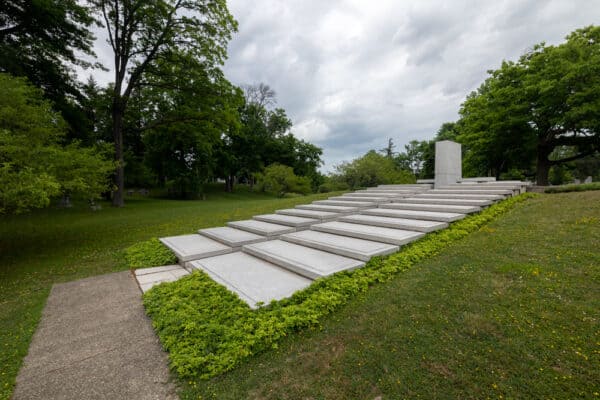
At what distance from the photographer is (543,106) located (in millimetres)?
15227

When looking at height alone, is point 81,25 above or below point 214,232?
above

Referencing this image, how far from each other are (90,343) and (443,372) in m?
3.68

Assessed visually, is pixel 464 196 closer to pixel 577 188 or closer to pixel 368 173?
pixel 577 188

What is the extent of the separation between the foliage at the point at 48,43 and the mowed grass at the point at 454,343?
45.6 ft

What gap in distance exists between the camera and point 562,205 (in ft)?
22.0

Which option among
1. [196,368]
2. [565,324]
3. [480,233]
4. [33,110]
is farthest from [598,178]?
[33,110]

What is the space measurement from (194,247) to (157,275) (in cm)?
112

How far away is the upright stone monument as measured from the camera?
11.2 metres

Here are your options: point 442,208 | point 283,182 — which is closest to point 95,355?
point 442,208

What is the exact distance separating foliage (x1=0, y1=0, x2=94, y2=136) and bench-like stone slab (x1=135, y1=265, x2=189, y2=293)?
10263 mm

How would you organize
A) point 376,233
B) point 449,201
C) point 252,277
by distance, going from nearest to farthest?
point 252,277 → point 376,233 → point 449,201

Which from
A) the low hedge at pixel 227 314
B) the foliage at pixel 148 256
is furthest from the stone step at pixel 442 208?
the foliage at pixel 148 256

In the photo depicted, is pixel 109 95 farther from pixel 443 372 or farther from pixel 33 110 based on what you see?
pixel 443 372

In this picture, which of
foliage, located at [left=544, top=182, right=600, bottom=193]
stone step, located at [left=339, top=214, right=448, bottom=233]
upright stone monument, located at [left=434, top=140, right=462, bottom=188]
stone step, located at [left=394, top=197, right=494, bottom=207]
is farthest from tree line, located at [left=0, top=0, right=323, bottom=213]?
foliage, located at [left=544, top=182, right=600, bottom=193]
